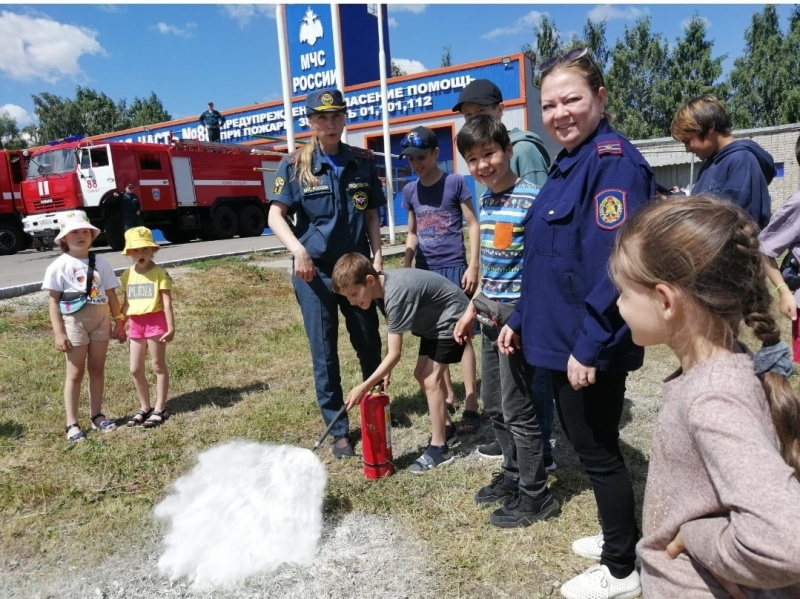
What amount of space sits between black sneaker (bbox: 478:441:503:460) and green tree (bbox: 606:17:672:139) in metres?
42.5

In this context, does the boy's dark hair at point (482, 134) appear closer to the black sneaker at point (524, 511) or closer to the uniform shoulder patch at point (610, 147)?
the uniform shoulder patch at point (610, 147)

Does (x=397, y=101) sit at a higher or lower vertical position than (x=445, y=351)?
higher

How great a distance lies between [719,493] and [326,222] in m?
2.83

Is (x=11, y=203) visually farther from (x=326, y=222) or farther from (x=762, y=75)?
(x=762, y=75)

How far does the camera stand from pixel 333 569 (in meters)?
2.45

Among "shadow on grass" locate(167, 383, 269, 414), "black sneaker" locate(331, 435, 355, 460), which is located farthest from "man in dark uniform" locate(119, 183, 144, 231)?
"black sneaker" locate(331, 435, 355, 460)

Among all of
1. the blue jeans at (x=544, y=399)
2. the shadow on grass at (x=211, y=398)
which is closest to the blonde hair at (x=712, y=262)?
the blue jeans at (x=544, y=399)

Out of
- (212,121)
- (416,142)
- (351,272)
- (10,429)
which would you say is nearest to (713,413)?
(351,272)

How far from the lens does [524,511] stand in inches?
106

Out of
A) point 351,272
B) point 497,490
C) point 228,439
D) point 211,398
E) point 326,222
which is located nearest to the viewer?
point 497,490

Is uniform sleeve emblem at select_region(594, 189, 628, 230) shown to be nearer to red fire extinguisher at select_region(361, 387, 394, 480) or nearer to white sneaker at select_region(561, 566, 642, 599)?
white sneaker at select_region(561, 566, 642, 599)

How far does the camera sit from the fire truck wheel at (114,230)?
13906 millimetres

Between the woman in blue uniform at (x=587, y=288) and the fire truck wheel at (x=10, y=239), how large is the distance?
55.3 ft

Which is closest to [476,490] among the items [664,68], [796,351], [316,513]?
[316,513]
